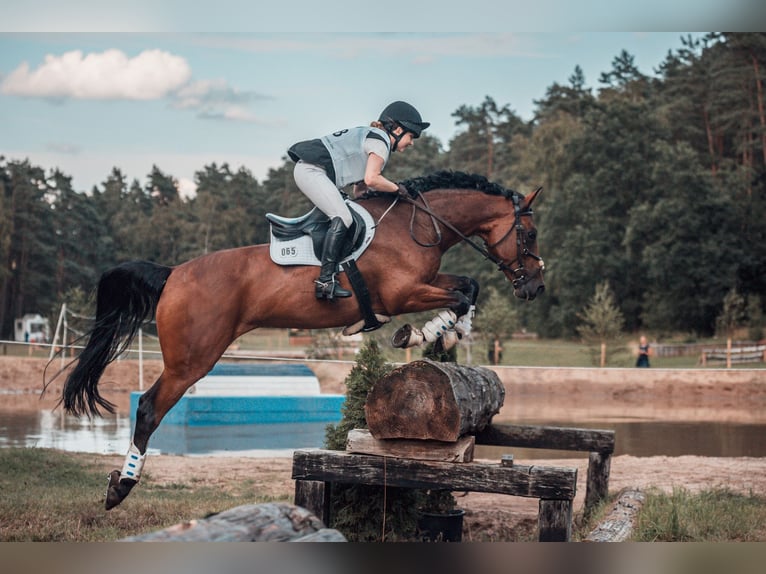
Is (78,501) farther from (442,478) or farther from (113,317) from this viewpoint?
(442,478)

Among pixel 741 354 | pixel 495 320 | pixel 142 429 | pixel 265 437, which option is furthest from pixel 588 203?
pixel 142 429

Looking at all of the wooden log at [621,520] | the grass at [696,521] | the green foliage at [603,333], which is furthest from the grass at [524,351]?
the grass at [696,521]

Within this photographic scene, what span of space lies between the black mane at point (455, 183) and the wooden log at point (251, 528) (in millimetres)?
1969

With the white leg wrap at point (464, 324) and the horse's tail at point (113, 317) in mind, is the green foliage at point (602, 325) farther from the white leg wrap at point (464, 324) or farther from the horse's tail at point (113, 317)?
the horse's tail at point (113, 317)

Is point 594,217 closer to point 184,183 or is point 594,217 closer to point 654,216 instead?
point 654,216

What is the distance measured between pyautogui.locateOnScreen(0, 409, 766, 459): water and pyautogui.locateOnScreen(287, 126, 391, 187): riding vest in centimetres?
571

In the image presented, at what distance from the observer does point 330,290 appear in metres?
4.43

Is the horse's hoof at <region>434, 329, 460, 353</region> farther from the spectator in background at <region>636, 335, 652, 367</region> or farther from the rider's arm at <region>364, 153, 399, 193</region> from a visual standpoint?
the spectator in background at <region>636, 335, 652, 367</region>

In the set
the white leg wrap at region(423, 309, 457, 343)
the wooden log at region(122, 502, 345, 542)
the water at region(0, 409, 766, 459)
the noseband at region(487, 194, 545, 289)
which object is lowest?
the water at region(0, 409, 766, 459)

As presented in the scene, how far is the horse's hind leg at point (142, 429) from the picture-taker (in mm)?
4625

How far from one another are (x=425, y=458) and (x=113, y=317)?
1867 millimetres

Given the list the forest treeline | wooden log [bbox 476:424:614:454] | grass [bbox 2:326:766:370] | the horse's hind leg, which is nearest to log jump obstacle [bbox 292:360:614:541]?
the horse's hind leg

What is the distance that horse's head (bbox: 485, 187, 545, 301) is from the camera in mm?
4723

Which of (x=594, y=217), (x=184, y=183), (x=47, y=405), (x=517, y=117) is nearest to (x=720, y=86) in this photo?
(x=594, y=217)
